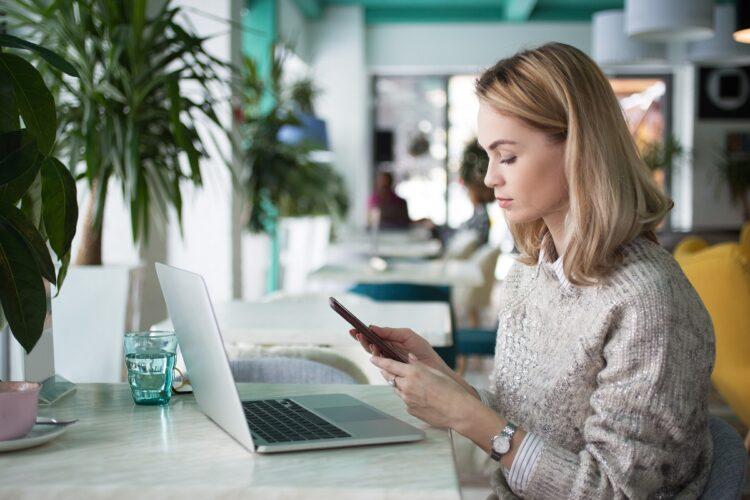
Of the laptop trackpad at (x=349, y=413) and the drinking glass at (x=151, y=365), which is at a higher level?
the drinking glass at (x=151, y=365)

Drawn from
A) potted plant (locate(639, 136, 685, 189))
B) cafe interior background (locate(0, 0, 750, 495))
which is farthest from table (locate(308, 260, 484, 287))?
potted plant (locate(639, 136, 685, 189))

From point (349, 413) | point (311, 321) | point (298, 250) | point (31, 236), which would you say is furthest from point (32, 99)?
point (298, 250)

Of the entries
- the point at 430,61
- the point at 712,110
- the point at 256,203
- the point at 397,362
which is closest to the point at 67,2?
the point at 397,362

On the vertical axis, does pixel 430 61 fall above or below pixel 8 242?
above

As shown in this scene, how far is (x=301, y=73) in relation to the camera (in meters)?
12.0

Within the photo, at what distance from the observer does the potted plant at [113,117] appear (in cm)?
310

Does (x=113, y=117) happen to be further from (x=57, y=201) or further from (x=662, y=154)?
(x=662, y=154)

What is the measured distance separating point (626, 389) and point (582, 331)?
148 mm

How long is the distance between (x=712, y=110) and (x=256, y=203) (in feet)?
27.2

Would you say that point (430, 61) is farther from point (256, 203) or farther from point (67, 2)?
point (67, 2)

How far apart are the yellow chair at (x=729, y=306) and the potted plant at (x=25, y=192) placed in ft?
7.10

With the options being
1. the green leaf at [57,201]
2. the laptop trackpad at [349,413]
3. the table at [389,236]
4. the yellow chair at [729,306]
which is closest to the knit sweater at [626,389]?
the laptop trackpad at [349,413]

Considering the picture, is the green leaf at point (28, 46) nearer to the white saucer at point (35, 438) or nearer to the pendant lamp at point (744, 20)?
the white saucer at point (35, 438)

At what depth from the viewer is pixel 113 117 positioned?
10.6 ft
